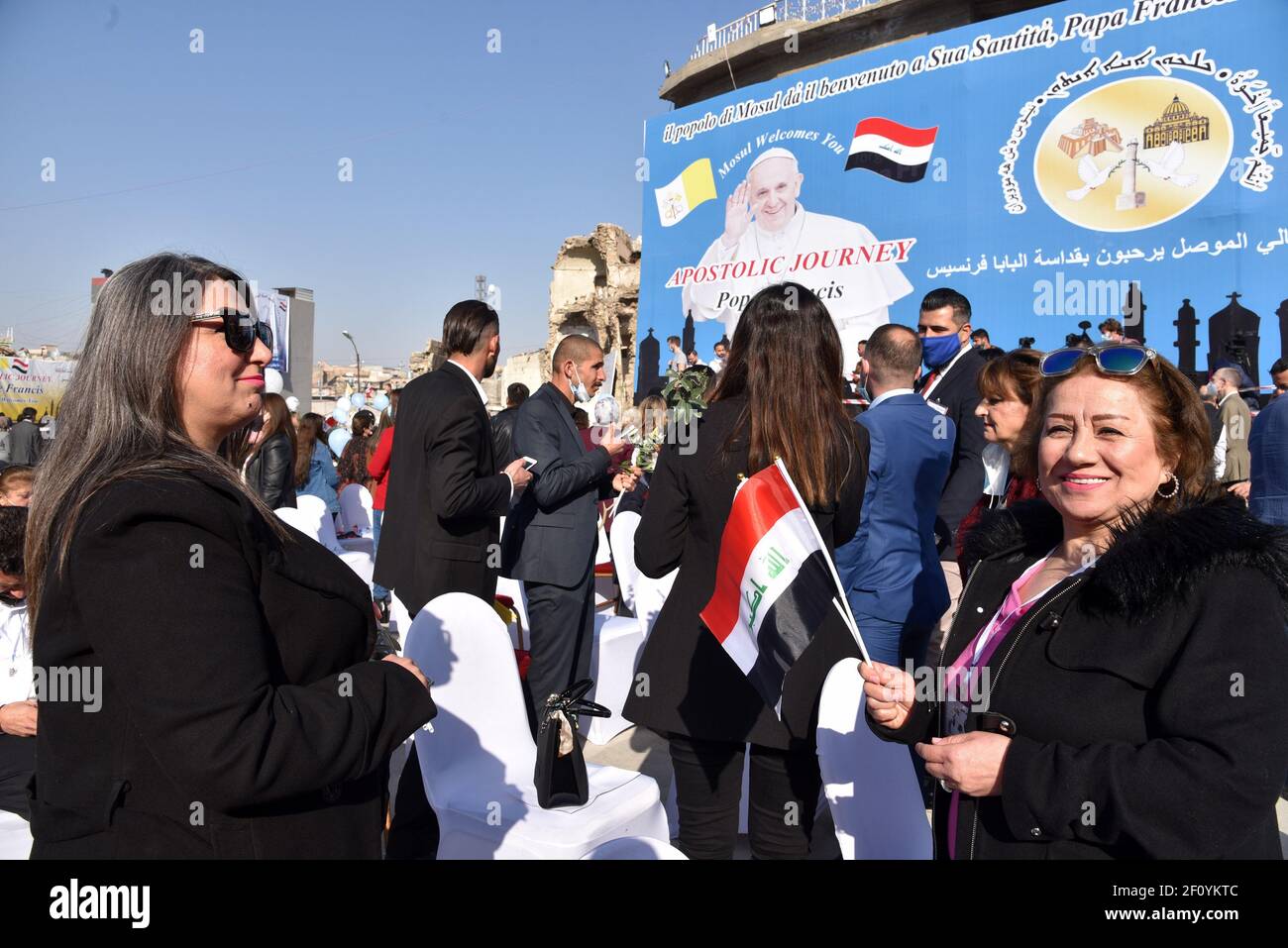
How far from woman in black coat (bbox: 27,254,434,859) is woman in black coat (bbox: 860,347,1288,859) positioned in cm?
103

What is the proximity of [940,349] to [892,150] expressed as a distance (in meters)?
12.9

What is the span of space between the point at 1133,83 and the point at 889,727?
14366 millimetres

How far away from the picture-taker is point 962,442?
422cm

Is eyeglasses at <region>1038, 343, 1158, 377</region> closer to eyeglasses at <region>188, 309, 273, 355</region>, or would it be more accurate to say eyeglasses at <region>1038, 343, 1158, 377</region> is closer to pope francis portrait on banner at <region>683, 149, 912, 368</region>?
eyeglasses at <region>188, 309, 273, 355</region>

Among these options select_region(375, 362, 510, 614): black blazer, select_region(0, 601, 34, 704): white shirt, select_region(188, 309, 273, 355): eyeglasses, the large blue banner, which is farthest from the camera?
the large blue banner

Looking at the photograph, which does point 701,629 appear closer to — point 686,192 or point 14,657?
point 14,657

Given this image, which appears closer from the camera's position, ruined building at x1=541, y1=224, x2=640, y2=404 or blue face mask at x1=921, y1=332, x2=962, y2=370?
blue face mask at x1=921, y1=332, x2=962, y2=370

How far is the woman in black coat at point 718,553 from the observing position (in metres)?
2.40

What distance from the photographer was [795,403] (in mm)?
2383

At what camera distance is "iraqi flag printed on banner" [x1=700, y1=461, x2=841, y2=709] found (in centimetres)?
190

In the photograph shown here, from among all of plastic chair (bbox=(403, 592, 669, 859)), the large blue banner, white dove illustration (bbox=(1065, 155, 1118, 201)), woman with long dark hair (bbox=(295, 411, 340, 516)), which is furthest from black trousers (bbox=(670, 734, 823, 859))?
white dove illustration (bbox=(1065, 155, 1118, 201))

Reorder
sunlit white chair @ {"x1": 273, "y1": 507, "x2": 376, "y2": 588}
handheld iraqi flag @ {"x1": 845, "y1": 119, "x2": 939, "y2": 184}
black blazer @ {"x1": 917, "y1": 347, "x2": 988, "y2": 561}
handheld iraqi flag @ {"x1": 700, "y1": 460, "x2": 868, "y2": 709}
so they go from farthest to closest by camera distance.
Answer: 1. handheld iraqi flag @ {"x1": 845, "y1": 119, "x2": 939, "y2": 184}
2. sunlit white chair @ {"x1": 273, "y1": 507, "x2": 376, "y2": 588}
3. black blazer @ {"x1": 917, "y1": 347, "x2": 988, "y2": 561}
4. handheld iraqi flag @ {"x1": 700, "y1": 460, "x2": 868, "y2": 709}

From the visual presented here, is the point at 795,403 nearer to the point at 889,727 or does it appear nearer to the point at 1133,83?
the point at 889,727

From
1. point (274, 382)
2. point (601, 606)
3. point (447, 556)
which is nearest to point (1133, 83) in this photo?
point (601, 606)
